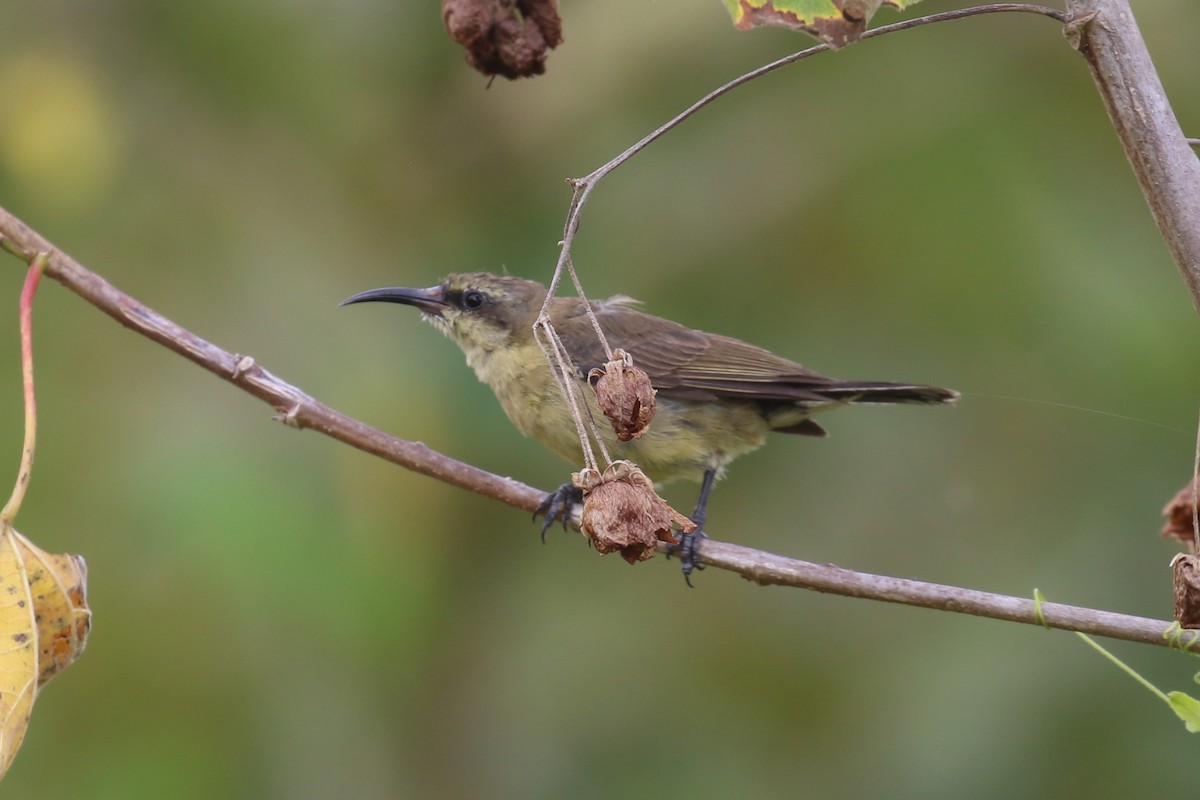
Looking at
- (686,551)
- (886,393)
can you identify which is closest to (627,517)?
(686,551)

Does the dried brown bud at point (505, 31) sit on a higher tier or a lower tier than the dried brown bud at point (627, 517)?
higher

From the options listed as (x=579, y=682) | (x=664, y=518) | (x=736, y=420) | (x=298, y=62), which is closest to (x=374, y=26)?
(x=298, y=62)

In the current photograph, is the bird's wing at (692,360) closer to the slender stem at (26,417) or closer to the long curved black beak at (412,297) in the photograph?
the long curved black beak at (412,297)

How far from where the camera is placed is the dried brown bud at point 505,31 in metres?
2.57

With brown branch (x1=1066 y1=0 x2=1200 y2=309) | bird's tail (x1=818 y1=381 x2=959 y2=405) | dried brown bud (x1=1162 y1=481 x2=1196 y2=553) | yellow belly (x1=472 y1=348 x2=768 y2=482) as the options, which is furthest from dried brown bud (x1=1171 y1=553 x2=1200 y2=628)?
yellow belly (x1=472 y1=348 x2=768 y2=482)

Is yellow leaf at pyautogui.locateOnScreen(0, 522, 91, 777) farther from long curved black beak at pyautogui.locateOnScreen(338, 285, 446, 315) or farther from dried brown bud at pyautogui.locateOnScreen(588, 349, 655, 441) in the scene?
long curved black beak at pyautogui.locateOnScreen(338, 285, 446, 315)

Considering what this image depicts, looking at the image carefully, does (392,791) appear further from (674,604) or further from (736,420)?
(736,420)

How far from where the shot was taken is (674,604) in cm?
606

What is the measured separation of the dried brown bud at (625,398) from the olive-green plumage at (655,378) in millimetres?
1913

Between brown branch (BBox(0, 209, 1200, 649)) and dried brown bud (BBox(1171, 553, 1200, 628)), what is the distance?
0.79 feet

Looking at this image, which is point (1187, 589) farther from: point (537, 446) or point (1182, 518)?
point (537, 446)

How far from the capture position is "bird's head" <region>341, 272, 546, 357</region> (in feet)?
16.6

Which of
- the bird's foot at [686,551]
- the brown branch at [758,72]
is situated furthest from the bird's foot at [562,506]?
the brown branch at [758,72]

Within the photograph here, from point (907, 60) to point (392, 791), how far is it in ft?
12.2
